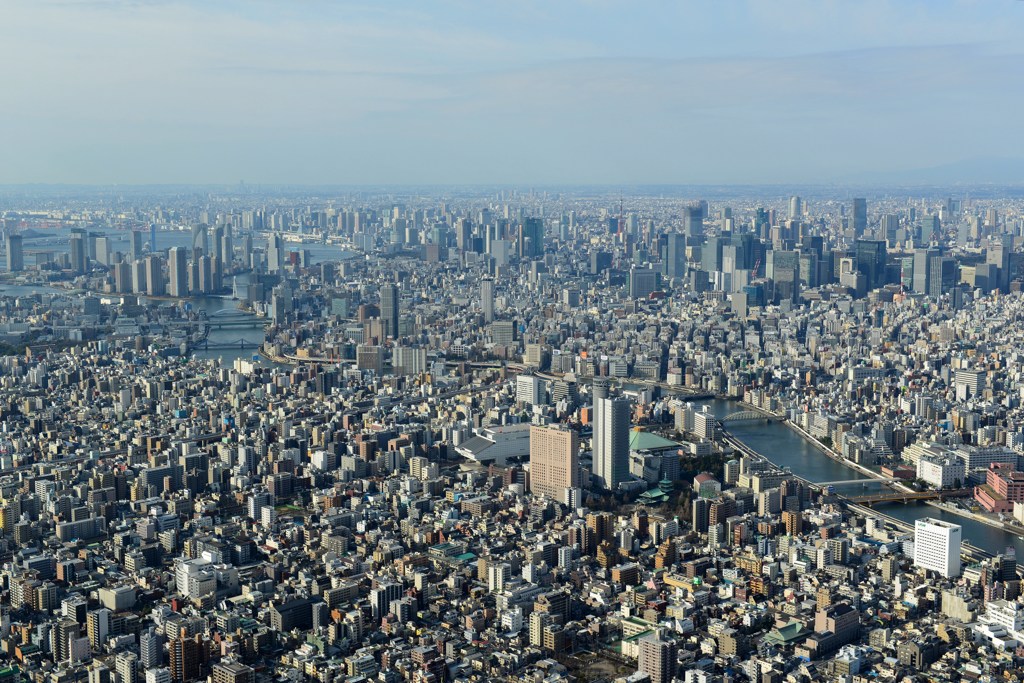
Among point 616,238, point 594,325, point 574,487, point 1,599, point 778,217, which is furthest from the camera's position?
point 778,217

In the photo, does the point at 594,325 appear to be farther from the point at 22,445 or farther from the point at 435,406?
the point at 22,445

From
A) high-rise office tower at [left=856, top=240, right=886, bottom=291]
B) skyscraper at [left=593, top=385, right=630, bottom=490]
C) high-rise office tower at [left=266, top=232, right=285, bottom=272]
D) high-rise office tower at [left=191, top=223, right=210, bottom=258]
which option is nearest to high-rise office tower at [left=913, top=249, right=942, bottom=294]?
high-rise office tower at [left=856, top=240, right=886, bottom=291]

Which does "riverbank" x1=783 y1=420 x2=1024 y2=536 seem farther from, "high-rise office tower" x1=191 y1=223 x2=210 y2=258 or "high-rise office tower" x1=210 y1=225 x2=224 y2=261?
"high-rise office tower" x1=191 y1=223 x2=210 y2=258

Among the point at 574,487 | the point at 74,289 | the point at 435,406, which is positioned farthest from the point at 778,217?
the point at 574,487

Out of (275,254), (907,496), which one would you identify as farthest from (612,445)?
(275,254)

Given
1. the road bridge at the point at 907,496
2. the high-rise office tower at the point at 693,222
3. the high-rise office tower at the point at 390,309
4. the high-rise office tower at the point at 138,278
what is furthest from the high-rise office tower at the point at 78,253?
the road bridge at the point at 907,496

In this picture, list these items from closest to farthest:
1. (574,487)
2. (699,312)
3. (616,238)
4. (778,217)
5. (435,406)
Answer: (574,487)
(435,406)
(699,312)
(616,238)
(778,217)

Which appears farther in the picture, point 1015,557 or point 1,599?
point 1015,557
